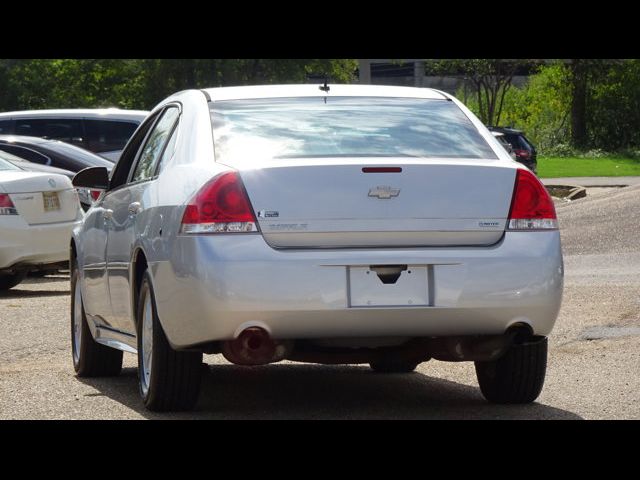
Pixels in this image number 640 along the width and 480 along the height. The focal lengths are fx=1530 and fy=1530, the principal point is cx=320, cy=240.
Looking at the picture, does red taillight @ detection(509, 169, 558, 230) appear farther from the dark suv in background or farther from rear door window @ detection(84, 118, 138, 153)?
the dark suv in background

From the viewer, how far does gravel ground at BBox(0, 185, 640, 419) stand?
733 centimetres

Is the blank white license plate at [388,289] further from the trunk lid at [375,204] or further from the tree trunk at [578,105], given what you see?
the tree trunk at [578,105]

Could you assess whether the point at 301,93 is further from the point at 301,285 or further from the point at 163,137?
the point at 301,285

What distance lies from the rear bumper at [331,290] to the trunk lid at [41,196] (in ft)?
26.9

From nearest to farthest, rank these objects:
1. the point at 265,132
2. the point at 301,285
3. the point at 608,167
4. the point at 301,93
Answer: the point at 301,285 < the point at 265,132 < the point at 301,93 < the point at 608,167

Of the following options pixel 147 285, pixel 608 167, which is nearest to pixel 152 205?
pixel 147 285

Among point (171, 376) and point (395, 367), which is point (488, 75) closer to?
point (395, 367)

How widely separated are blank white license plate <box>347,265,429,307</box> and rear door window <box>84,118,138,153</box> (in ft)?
53.7

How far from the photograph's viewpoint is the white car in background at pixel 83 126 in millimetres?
22625

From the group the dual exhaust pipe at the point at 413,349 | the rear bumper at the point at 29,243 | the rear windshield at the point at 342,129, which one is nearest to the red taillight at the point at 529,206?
the rear windshield at the point at 342,129
